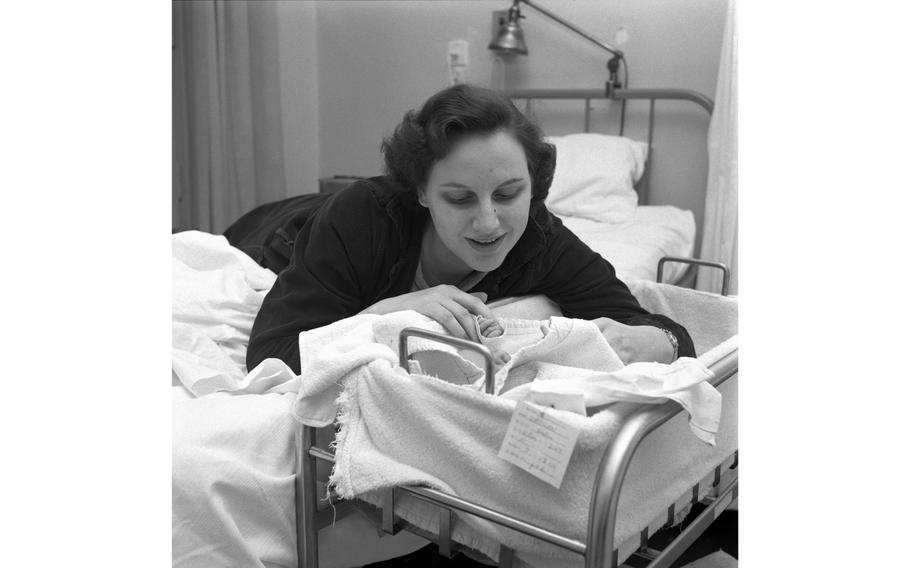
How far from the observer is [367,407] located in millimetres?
749

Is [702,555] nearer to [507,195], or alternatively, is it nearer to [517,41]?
[507,195]

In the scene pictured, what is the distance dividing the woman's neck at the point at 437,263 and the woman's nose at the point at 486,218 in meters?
0.13

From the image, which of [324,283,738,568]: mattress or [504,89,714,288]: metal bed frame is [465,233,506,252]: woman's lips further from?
[504,89,714,288]: metal bed frame

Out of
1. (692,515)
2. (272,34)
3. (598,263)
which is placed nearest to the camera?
(692,515)

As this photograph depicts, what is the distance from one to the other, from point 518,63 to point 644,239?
0.92 metres

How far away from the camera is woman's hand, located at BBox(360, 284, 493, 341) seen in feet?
2.77

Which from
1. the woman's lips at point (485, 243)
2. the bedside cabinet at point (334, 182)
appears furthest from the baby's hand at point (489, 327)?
the bedside cabinet at point (334, 182)

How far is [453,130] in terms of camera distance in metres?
0.90

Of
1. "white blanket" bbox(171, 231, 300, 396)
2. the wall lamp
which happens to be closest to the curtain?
the wall lamp

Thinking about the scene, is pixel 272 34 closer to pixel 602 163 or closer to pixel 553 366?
pixel 602 163

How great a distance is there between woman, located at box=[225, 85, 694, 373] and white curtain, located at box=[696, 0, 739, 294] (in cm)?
23

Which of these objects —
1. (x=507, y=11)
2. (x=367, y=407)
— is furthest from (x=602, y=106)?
(x=367, y=407)

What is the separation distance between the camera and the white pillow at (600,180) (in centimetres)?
164
